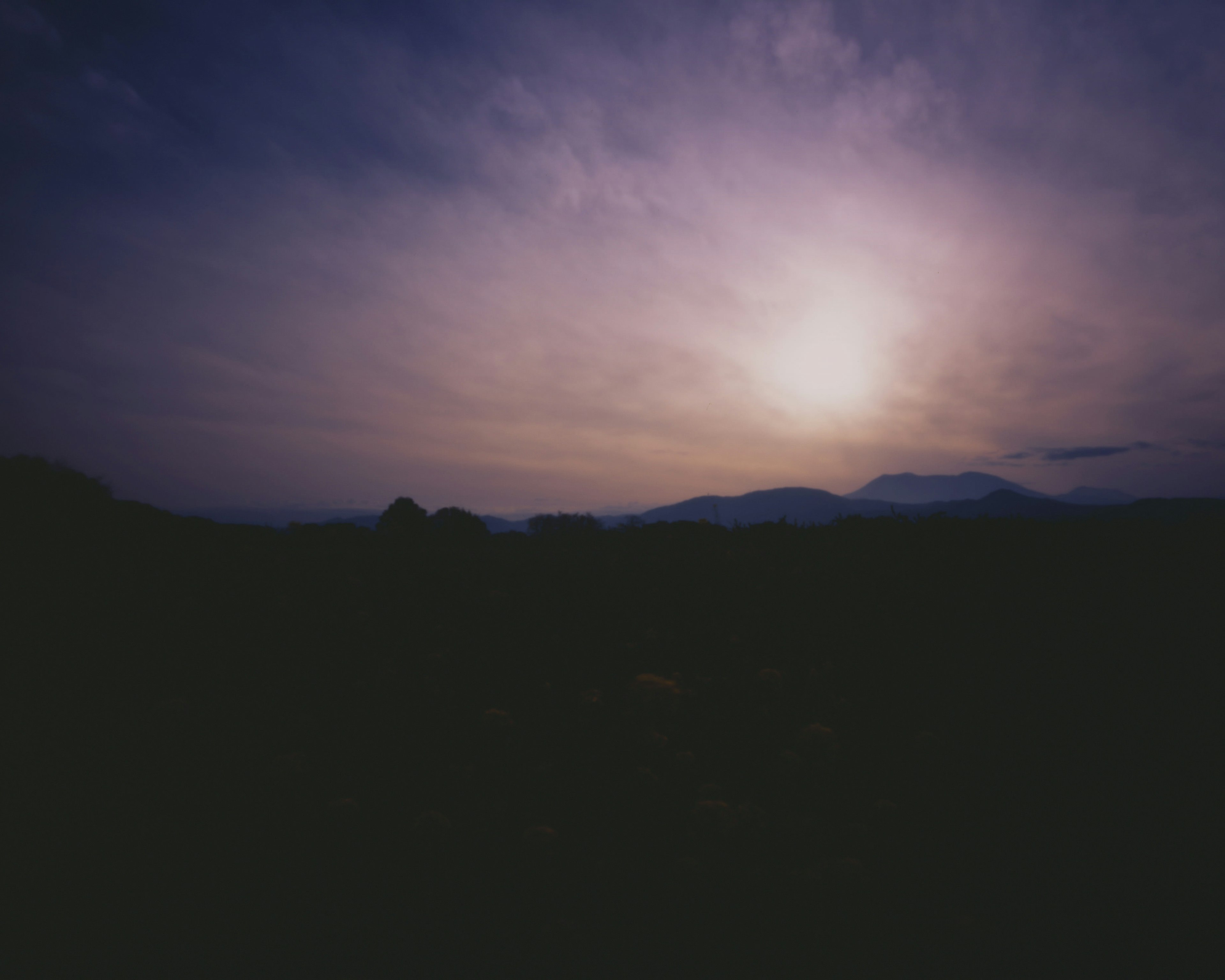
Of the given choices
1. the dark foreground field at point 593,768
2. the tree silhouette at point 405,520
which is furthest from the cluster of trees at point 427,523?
the dark foreground field at point 593,768

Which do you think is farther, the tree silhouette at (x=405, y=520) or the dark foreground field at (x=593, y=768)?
the tree silhouette at (x=405, y=520)

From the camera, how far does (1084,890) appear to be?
9.25ft

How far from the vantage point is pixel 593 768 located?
11.6ft

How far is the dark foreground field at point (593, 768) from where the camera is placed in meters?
2.51

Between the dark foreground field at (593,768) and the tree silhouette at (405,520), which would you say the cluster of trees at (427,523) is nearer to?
the tree silhouette at (405,520)

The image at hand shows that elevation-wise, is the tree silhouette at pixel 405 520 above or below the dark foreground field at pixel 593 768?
above

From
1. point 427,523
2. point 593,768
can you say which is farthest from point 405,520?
point 593,768

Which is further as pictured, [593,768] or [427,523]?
[427,523]

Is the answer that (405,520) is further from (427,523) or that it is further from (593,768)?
(593,768)

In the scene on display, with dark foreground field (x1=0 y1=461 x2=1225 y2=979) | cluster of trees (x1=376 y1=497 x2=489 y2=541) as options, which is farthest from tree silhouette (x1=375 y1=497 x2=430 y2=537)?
dark foreground field (x1=0 y1=461 x2=1225 y2=979)

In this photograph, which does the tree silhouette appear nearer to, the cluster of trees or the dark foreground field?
the cluster of trees

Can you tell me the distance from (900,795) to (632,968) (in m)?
2.09

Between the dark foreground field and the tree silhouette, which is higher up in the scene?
the tree silhouette

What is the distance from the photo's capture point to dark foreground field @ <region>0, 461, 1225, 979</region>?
251 cm
